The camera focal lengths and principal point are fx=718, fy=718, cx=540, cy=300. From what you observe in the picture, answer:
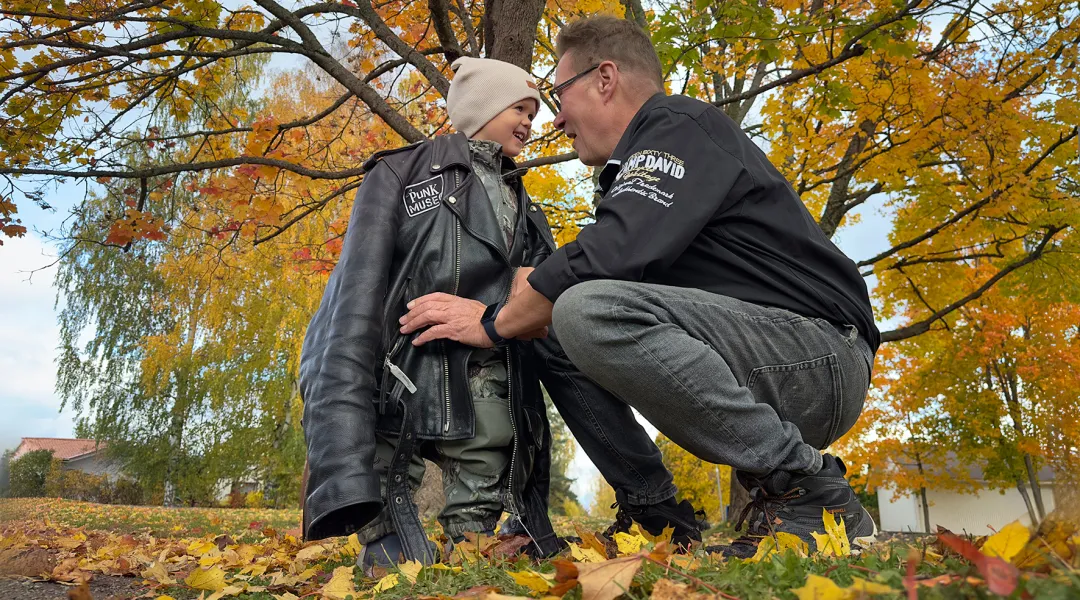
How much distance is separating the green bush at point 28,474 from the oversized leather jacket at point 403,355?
2.99 feet

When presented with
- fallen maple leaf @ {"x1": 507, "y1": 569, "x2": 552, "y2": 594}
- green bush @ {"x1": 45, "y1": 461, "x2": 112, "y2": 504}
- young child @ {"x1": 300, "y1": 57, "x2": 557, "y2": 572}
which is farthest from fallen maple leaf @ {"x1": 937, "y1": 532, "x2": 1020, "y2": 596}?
green bush @ {"x1": 45, "y1": 461, "x2": 112, "y2": 504}

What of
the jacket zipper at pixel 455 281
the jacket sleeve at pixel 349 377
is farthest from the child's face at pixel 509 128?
the jacket sleeve at pixel 349 377

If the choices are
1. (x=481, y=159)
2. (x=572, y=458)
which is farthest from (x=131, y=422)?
(x=481, y=159)

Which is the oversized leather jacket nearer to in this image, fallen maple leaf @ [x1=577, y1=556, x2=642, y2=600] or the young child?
the young child

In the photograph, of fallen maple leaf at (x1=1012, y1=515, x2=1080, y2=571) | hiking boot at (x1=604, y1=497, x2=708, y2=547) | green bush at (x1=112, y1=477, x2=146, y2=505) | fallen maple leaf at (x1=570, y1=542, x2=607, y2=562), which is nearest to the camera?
fallen maple leaf at (x1=1012, y1=515, x2=1080, y2=571)

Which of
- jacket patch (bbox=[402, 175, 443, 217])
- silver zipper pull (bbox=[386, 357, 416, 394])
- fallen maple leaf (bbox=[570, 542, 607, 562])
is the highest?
jacket patch (bbox=[402, 175, 443, 217])

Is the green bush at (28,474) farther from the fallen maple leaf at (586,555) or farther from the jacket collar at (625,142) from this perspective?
the jacket collar at (625,142)

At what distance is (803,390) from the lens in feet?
7.16

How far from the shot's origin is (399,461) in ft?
7.54

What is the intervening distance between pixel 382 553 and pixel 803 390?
138cm

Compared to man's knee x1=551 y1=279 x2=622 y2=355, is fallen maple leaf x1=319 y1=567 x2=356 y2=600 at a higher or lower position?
lower

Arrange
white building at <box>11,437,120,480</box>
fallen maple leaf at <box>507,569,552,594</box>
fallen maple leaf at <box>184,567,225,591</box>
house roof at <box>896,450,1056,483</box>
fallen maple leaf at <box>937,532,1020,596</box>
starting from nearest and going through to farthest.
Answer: fallen maple leaf at <box>937,532,1020,596</box> < fallen maple leaf at <box>507,569,552,594</box> < fallen maple leaf at <box>184,567,225,591</box> < white building at <box>11,437,120,480</box> < house roof at <box>896,450,1056,483</box>

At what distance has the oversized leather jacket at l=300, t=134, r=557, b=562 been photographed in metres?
2.08

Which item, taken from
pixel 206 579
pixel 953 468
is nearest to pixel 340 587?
pixel 206 579
